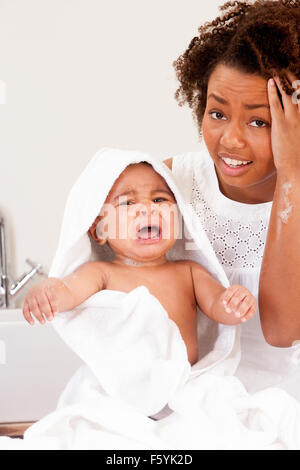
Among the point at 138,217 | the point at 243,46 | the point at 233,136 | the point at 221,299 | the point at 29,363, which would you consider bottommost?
the point at 29,363

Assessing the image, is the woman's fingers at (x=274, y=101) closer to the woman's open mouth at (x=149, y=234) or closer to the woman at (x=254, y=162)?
the woman at (x=254, y=162)

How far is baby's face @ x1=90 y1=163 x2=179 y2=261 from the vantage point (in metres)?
0.79

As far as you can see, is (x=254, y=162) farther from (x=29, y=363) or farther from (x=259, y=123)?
(x=29, y=363)

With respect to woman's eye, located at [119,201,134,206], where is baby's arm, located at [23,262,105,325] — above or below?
below

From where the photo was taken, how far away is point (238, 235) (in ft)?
3.02

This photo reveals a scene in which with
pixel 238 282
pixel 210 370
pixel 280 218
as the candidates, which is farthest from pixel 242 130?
pixel 210 370

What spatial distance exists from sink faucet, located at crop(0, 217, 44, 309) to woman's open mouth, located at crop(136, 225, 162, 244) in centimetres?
16

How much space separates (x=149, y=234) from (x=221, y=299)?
0.14 m

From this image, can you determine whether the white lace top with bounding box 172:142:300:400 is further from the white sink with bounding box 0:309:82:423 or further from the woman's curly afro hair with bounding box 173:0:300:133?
the white sink with bounding box 0:309:82:423

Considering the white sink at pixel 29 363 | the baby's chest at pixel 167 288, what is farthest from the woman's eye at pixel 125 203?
the white sink at pixel 29 363

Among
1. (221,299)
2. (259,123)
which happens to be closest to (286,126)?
(259,123)

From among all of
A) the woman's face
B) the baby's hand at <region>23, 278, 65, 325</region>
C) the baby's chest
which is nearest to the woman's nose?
the woman's face
